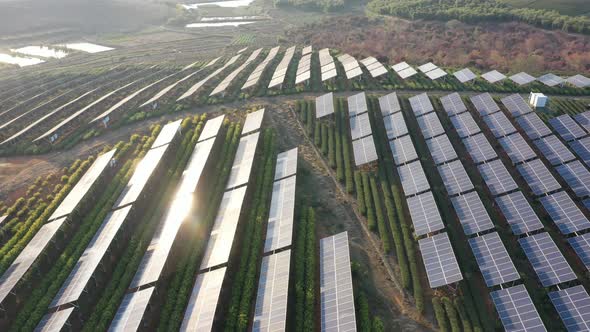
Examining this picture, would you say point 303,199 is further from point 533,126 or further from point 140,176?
point 533,126

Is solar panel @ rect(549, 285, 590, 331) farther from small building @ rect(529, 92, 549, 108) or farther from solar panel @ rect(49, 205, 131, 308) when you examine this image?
small building @ rect(529, 92, 549, 108)

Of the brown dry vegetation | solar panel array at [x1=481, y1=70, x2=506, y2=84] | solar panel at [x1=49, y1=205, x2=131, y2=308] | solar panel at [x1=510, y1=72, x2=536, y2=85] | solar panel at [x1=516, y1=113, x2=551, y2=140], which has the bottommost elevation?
the brown dry vegetation

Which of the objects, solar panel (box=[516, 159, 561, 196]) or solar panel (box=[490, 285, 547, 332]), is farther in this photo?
solar panel (box=[516, 159, 561, 196])

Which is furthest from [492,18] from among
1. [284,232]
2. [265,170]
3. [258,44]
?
[284,232]

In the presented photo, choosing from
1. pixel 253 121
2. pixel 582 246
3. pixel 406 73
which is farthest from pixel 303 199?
pixel 406 73

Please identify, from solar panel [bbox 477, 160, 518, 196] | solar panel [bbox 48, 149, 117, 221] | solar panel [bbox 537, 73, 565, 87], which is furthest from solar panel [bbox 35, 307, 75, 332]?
solar panel [bbox 537, 73, 565, 87]
